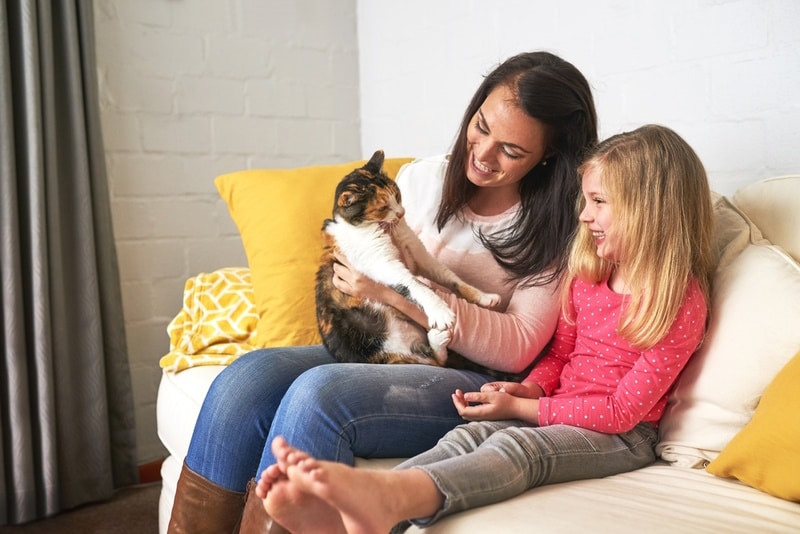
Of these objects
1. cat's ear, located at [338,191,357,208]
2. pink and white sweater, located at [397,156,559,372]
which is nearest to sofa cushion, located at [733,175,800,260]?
pink and white sweater, located at [397,156,559,372]

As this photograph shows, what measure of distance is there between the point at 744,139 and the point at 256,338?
4.19 ft

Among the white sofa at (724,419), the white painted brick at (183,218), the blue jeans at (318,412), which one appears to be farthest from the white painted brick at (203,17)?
the white sofa at (724,419)

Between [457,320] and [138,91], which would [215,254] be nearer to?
[138,91]

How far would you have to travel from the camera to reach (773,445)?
46.7 inches

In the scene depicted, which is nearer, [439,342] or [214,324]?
[439,342]

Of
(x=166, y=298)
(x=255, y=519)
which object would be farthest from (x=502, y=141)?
(x=166, y=298)

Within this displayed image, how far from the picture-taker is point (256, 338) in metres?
2.08

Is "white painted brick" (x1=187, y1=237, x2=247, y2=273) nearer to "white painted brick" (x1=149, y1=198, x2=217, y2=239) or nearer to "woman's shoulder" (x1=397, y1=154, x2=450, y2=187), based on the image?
"white painted brick" (x1=149, y1=198, x2=217, y2=239)

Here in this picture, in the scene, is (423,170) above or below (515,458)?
above

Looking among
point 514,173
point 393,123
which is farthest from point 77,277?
point 514,173

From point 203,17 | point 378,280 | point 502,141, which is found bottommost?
point 378,280

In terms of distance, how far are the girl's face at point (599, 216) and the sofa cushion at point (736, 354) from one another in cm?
20

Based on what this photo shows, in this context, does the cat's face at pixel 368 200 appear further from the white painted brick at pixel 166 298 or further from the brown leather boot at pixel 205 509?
the white painted brick at pixel 166 298

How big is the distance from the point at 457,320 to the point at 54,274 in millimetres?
1327
